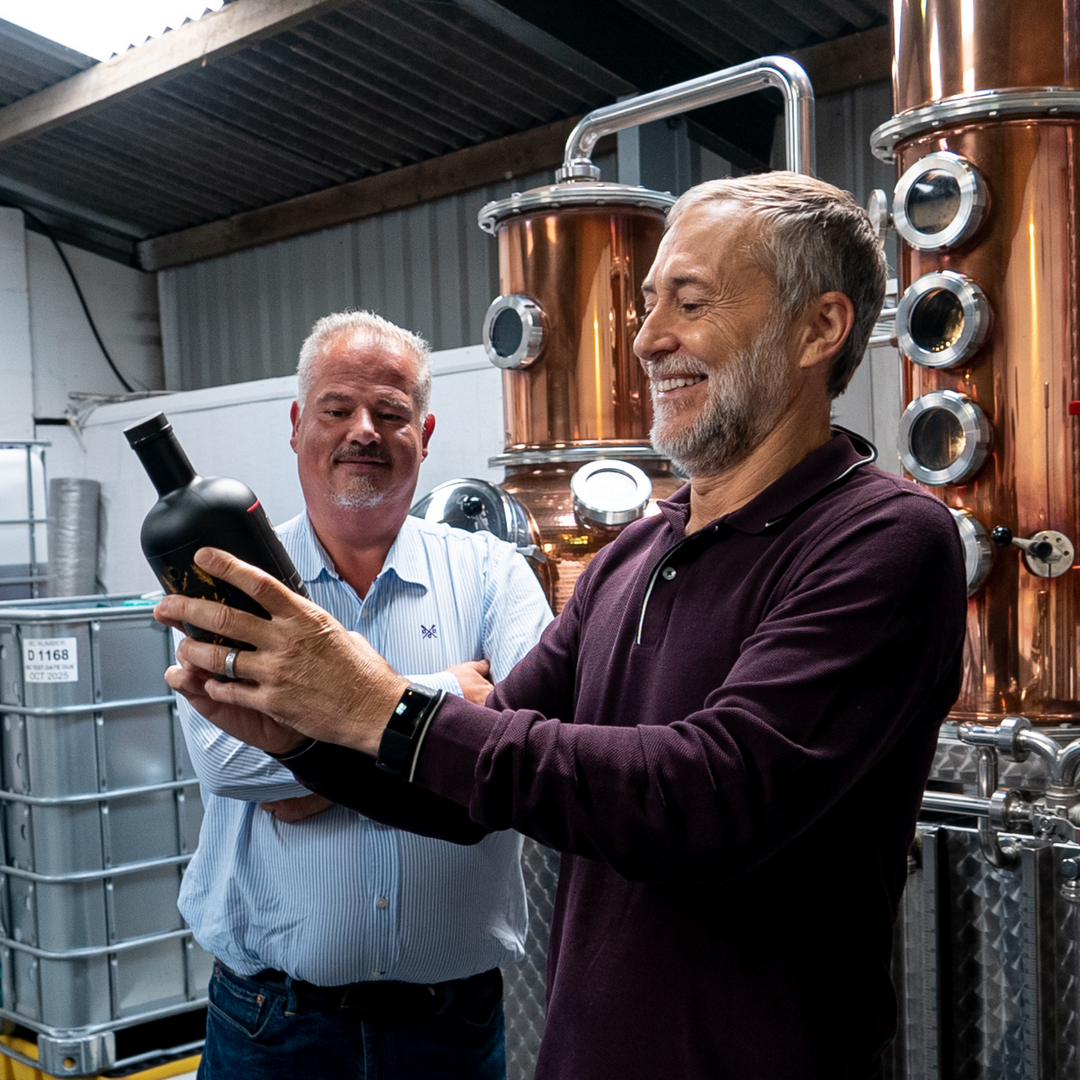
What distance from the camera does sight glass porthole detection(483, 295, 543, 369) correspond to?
296 cm

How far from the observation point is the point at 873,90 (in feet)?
17.7

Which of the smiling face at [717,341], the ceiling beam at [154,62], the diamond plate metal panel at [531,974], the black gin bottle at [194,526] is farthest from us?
the ceiling beam at [154,62]

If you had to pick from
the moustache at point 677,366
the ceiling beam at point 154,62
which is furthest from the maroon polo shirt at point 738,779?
the ceiling beam at point 154,62

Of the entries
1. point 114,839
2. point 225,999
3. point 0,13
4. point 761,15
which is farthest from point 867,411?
point 0,13

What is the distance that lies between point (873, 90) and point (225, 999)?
5061 mm

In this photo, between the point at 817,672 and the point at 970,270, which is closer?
the point at 817,672

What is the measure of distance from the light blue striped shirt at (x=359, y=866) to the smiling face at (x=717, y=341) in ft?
1.98

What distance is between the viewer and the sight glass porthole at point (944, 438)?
211 cm

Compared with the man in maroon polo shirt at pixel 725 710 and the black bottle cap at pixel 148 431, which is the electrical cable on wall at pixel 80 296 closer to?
the black bottle cap at pixel 148 431

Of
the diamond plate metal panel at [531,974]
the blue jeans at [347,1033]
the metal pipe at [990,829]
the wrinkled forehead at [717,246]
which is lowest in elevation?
the diamond plate metal panel at [531,974]

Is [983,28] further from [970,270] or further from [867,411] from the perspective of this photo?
[867,411]

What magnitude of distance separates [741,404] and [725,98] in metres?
1.96

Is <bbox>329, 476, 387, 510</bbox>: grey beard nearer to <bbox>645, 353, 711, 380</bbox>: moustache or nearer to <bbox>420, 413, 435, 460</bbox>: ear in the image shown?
<bbox>420, 413, 435, 460</bbox>: ear

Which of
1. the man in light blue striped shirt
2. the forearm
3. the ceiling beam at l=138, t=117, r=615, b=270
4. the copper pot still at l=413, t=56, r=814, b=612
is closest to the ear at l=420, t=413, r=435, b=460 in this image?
the man in light blue striped shirt
